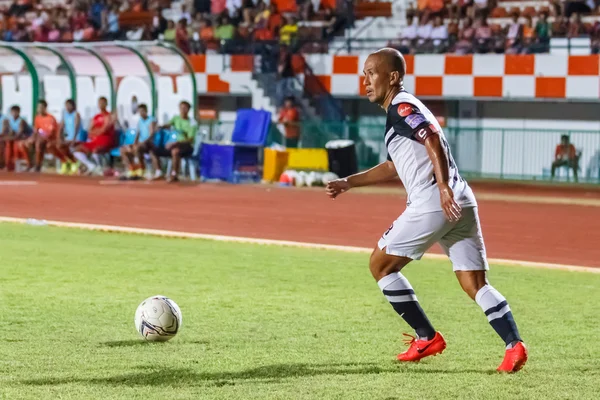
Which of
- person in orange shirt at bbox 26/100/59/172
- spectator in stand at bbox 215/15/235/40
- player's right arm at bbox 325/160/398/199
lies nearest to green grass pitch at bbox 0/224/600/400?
player's right arm at bbox 325/160/398/199

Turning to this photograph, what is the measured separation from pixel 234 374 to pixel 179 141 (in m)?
17.9

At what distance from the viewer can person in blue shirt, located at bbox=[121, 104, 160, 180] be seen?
79.6ft

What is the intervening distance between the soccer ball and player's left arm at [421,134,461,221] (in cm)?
196

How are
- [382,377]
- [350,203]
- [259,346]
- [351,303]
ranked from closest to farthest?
1. [382,377]
2. [259,346]
3. [351,303]
4. [350,203]

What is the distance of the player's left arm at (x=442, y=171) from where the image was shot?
6.20 m

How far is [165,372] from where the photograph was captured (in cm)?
624

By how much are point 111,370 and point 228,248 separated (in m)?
6.69

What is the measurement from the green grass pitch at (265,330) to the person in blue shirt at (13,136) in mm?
14610

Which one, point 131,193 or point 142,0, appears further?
point 142,0

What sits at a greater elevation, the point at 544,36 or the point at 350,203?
the point at 544,36

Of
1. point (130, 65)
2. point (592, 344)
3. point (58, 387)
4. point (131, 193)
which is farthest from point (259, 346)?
point (130, 65)

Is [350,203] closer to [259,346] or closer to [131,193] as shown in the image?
[131,193]

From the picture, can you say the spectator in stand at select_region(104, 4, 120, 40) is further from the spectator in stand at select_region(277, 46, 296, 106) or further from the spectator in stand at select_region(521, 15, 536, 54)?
the spectator in stand at select_region(521, 15, 536, 54)

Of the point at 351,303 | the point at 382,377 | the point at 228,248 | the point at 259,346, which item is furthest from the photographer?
the point at 228,248
